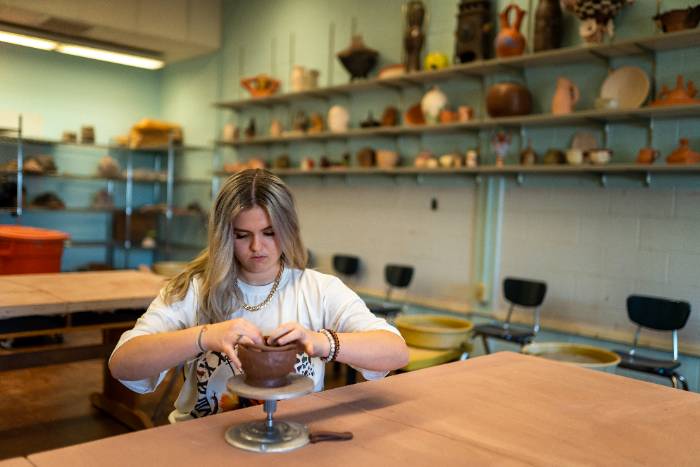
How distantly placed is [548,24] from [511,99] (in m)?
0.53

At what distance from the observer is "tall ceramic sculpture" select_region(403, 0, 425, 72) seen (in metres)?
4.97

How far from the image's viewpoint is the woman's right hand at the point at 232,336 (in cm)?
140

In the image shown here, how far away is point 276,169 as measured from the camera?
6.23 m

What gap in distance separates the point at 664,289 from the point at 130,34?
5.46 m

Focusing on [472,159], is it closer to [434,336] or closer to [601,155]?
[601,155]

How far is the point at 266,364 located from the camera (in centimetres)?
130

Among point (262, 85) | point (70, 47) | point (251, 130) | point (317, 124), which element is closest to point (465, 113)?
point (317, 124)

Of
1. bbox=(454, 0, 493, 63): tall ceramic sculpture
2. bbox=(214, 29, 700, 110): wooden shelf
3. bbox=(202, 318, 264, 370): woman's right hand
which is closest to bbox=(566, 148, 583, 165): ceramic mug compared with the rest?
bbox=(214, 29, 700, 110): wooden shelf

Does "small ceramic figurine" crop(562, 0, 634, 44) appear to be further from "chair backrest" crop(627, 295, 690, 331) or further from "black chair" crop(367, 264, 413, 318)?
"black chair" crop(367, 264, 413, 318)

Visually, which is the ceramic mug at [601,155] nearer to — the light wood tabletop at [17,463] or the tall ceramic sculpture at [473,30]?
the tall ceramic sculpture at [473,30]

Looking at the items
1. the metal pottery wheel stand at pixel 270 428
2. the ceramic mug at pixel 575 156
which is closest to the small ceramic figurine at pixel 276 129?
the ceramic mug at pixel 575 156

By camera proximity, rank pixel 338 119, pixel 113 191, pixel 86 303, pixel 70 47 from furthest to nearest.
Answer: pixel 113 191, pixel 70 47, pixel 338 119, pixel 86 303

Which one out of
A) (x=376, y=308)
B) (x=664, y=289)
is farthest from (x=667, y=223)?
(x=376, y=308)

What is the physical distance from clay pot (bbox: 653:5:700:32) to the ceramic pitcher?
2.11ft
